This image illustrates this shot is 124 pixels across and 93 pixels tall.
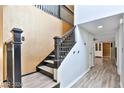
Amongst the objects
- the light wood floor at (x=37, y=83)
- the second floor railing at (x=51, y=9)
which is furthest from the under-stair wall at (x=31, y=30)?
the light wood floor at (x=37, y=83)

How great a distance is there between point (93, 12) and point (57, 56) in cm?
175

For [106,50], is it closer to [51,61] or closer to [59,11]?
[59,11]

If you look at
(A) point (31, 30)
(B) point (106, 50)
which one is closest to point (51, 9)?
(A) point (31, 30)

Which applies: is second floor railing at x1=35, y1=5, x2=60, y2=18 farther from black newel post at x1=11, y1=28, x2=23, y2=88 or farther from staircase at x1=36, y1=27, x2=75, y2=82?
black newel post at x1=11, y1=28, x2=23, y2=88

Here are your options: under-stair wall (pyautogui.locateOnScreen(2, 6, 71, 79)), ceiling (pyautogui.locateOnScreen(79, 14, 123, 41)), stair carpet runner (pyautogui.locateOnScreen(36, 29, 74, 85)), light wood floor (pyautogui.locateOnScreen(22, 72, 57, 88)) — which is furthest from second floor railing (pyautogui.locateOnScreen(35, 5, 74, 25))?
light wood floor (pyautogui.locateOnScreen(22, 72, 57, 88))

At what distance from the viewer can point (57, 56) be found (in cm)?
297

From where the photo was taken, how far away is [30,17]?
357 centimetres

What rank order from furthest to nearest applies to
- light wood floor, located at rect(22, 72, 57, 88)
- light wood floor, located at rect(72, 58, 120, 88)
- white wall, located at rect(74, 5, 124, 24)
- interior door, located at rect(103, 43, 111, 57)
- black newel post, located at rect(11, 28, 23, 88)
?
1. interior door, located at rect(103, 43, 111, 57)
2. light wood floor, located at rect(72, 58, 120, 88)
3. white wall, located at rect(74, 5, 124, 24)
4. light wood floor, located at rect(22, 72, 57, 88)
5. black newel post, located at rect(11, 28, 23, 88)

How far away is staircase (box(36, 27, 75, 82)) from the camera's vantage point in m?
2.97

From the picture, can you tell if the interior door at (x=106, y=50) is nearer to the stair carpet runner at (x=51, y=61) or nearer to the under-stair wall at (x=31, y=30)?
the under-stair wall at (x=31, y=30)

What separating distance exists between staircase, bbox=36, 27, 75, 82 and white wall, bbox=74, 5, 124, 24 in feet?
1.74

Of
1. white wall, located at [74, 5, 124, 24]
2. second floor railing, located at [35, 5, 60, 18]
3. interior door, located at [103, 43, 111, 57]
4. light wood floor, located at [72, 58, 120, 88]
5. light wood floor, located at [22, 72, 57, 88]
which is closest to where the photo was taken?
light wood floor, located at [22, 72, 57, 88]

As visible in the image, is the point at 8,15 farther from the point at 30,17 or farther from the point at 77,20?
the point at 77,20
